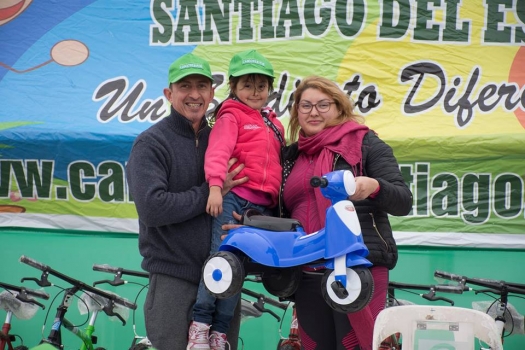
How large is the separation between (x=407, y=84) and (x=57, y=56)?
2.59 metres

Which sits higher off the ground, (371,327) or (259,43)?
(259,43)

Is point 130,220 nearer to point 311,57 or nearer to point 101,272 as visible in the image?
point 101,272

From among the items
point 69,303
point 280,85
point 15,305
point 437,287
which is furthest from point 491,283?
point 15,305

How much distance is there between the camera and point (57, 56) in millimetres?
5480

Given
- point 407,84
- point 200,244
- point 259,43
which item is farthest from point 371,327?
point 259,43

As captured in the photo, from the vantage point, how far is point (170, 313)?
283 cm

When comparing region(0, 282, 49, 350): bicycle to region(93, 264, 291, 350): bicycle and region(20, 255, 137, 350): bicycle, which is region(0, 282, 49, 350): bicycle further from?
region(93, 264, 291, 350): bicycle

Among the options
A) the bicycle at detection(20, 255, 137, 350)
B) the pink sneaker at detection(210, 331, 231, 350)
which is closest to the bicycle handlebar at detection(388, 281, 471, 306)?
the bicycle at detection(20, 255, 137, 350)

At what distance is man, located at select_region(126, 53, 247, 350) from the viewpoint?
108 inches

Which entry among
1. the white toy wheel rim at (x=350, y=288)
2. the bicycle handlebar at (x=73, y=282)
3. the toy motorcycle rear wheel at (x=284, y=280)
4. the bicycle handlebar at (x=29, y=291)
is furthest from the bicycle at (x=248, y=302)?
the white toy wheel rim at (x=350, y=288)

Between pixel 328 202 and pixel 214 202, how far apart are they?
45 cm

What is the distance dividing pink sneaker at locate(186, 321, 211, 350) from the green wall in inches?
94.1

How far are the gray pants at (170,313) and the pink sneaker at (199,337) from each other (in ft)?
0.19

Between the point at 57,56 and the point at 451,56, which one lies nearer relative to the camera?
the point at 451,56
